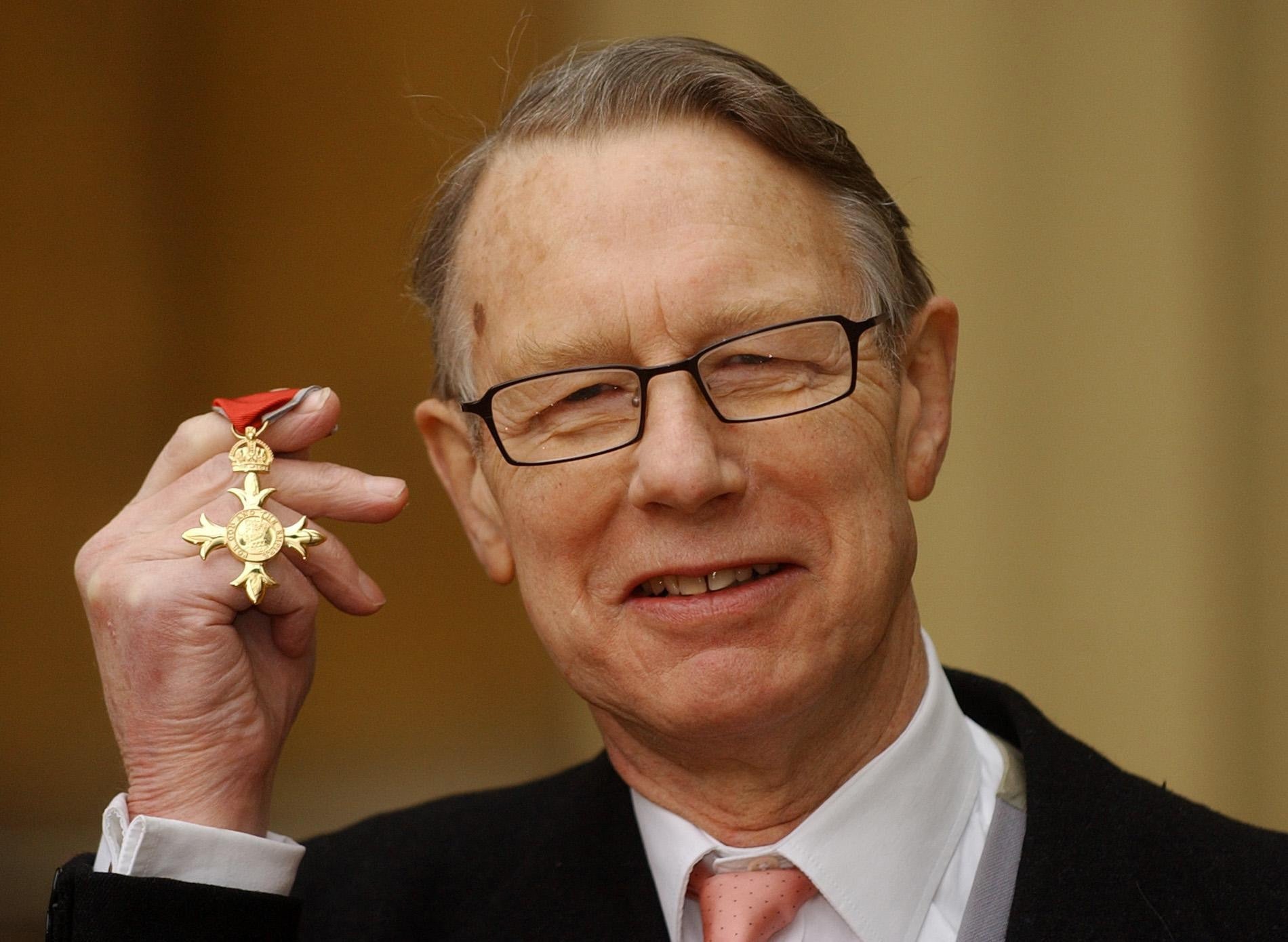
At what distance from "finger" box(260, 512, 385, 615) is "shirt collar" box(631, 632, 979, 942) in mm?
613

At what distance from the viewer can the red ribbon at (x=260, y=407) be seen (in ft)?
7.45

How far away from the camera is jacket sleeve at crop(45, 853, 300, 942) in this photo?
6.73 ft

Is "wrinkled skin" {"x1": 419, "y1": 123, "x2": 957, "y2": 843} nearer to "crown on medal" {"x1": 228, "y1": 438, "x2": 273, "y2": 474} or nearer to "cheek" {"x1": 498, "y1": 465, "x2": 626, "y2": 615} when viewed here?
"cheek" {"x1": 498, "y1": 465, "x2": 626, "y2": 615}

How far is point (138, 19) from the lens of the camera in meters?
4.57

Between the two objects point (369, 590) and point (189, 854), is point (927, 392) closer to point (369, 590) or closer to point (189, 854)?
point (369, 590)

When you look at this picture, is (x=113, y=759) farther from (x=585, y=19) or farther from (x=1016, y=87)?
(x=1016, y=87)

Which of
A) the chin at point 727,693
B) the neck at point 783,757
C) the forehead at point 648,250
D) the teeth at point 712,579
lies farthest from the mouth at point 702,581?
the forehead at point 648,250

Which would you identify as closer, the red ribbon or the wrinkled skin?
the wrinkled skin

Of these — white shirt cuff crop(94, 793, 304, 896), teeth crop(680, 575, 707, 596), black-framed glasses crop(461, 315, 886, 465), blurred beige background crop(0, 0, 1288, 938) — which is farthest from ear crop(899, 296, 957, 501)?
blurred beige background crop(0, 0, 1288, 938)

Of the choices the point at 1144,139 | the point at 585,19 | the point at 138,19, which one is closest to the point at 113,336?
the point at 138,19

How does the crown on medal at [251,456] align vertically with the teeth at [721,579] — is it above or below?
above

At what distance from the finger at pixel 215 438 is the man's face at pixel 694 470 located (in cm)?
32

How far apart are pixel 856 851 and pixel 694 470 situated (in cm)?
67

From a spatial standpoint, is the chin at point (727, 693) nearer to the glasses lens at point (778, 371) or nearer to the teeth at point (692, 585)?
the teeth at point (692, 585)
